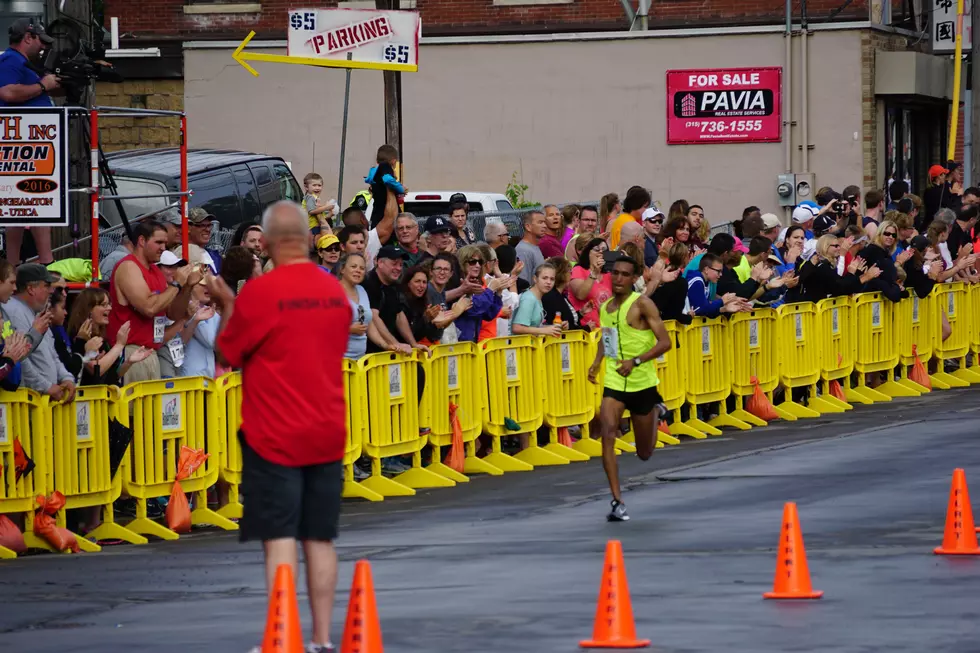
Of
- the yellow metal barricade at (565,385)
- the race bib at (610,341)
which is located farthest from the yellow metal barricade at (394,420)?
the race bib at (610,341)

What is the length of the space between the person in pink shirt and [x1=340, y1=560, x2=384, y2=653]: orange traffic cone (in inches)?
487

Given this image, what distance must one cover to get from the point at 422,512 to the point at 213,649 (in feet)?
19.1

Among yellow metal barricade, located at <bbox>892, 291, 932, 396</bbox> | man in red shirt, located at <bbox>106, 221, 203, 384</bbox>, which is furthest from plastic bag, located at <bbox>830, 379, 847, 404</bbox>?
man in red shirt, located at <bbox>106, 221, 203, 384</bbox>

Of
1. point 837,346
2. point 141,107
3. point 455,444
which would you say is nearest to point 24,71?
point 455,444

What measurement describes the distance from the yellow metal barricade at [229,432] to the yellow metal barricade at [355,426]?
117 cm

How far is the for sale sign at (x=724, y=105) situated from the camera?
3566 centimetres

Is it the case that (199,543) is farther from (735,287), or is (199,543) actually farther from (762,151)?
(762,151)

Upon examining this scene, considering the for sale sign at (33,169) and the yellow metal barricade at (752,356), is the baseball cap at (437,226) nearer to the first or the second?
the yellow metal barricade at (752,356)

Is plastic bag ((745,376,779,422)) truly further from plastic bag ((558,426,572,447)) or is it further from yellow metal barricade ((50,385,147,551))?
yellow metal barricade ((50,385,147,551))

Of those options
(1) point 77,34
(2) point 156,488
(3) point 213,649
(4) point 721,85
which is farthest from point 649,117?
(3) point 213,649

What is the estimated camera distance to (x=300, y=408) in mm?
8172

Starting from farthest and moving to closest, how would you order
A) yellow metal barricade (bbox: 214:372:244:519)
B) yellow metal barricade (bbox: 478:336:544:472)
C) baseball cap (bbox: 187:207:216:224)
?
yellow metal barricade (bbox: 478:336:544:472), baseball cap (bbox: 187:207:216:224), yellow metal barricade (bbox: 214:372:244:519)

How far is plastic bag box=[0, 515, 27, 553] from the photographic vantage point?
12.7 meters

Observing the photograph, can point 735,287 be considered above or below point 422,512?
above
